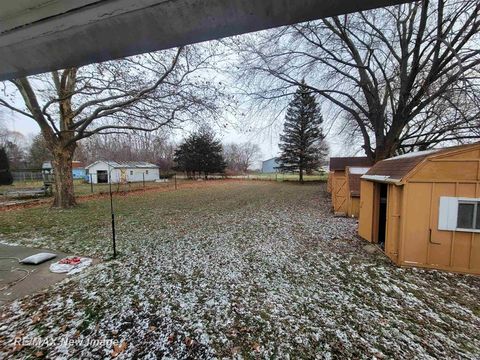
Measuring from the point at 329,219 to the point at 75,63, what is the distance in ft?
30.8

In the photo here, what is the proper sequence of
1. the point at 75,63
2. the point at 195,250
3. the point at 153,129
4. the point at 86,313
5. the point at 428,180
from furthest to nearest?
the point at 153,129 < the point at 195,250 < the point at 428,180 < the point at 86,313 < the point at 75,63

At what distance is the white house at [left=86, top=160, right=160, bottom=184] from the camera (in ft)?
91.4

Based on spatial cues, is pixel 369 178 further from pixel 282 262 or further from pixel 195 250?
pixel 195 250

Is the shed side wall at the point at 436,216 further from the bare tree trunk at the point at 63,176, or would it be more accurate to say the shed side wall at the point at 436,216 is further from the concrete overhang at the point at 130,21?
the bare tree trunk at the point at 63,176

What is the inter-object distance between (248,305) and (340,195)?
326 inches

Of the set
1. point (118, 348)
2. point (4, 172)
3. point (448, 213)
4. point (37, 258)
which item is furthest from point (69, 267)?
point (4, 172)

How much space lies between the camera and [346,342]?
2.72 m

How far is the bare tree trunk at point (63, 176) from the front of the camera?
34.2 ft

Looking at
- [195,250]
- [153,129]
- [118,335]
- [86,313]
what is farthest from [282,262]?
[153,129]

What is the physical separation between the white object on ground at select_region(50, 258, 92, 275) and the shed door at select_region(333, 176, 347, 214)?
956 cm

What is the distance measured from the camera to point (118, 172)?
2833 centimetres

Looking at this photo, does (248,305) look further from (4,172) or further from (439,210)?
(4,172)

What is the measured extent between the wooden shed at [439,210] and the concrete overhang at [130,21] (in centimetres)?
474

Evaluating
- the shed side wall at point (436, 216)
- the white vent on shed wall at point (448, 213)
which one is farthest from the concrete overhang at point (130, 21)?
the white vent on shed wall at point (448, 213)
